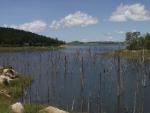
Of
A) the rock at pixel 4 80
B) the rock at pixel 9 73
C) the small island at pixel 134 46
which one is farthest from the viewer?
the small island at pixel 134 46

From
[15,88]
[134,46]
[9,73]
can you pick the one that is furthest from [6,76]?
[134,46]

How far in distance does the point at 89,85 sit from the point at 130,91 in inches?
358

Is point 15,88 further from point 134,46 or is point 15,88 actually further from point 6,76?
point 134,46

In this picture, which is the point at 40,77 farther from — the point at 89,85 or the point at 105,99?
the point at 105,99

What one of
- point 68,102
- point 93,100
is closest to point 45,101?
point 68,102

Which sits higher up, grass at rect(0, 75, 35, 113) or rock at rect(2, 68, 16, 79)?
rock at rect(2, 68, 16, 79)

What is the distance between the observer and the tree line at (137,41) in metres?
154

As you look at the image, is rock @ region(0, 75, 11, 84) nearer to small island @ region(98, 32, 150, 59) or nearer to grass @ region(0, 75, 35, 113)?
grass @ region(0, 75, 35, 113)

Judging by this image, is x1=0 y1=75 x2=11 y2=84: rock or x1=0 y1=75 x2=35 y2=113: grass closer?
x1=0 y1=75 x2=35 y2=113: grass

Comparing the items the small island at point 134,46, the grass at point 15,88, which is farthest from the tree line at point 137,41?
Answer: the grass at point 15,88

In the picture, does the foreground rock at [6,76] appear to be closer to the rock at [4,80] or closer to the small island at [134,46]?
the rock at [4,80]

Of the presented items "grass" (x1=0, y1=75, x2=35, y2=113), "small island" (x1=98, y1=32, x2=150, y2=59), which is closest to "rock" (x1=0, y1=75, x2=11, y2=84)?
"grass" (x1=0, y1=75, x2=35, y2=113)

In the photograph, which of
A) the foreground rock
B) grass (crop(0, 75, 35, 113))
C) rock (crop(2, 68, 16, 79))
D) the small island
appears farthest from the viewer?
the small island

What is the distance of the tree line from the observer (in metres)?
154
